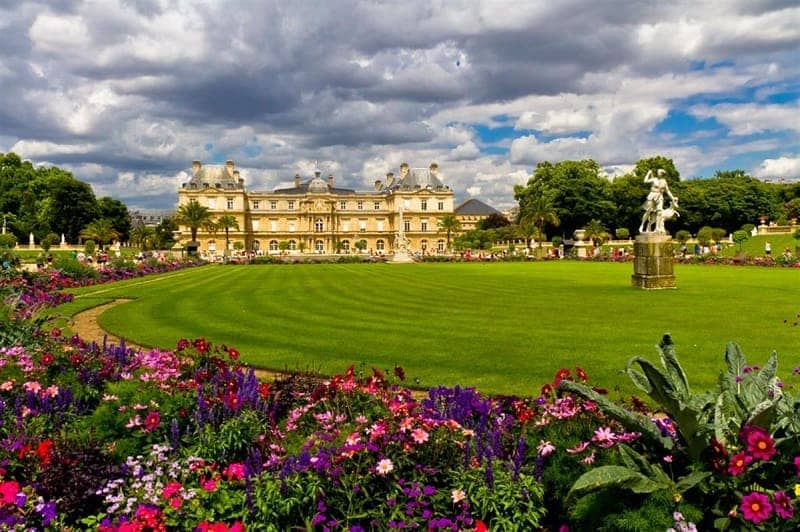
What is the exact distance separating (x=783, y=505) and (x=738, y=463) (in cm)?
27

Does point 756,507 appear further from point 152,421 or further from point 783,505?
point 152,421

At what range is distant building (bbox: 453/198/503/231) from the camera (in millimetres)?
137375

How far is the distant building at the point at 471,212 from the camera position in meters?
137

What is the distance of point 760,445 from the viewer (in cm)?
312

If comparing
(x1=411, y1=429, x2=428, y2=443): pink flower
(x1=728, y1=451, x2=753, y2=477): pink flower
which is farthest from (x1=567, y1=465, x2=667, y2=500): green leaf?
(x1=411, y1=429, x2=428, y2=443): pink flower

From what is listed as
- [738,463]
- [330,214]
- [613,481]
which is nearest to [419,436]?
[613,481]

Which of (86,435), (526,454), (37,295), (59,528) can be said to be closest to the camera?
(59,528)

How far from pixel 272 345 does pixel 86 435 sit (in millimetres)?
6155

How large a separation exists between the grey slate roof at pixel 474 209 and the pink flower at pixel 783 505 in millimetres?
138061

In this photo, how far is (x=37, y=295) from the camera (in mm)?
11406

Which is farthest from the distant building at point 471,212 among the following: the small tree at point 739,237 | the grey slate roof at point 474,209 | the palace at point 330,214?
the small tree at point 739,237

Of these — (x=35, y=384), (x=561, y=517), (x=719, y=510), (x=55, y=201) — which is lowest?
(x=561, y=517)

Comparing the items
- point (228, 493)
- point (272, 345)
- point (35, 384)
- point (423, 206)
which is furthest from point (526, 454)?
point (423, 206)

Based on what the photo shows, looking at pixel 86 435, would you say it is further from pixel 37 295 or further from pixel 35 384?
pixel 37 295
